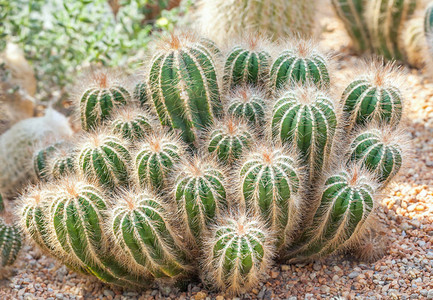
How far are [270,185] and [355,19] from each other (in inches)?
119

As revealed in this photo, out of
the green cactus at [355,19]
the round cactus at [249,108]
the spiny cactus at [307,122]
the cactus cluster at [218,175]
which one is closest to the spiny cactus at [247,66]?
the cactus cluster at [218,175]

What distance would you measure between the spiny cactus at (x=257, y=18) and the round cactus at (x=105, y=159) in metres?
1.84

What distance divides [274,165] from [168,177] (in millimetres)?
558

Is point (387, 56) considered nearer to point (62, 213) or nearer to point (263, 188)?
point (263, 188)

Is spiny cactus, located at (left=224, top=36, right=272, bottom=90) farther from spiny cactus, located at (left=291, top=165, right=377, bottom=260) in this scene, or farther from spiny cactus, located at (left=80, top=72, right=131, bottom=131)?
spiny cactus, located at (left=291, top=165, right=377, bottom=260)

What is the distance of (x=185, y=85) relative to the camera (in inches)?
112

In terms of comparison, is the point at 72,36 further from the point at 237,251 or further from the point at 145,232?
the point at 237,251

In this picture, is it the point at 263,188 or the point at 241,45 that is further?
the point at 241,45

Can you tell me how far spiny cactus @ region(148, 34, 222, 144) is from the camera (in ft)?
9.28

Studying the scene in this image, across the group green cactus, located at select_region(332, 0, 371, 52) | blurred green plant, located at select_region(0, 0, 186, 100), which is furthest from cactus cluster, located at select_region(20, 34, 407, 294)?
green cactus, located at select_region(332, 0, 371, 52)

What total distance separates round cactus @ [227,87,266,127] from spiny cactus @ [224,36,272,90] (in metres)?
0.22

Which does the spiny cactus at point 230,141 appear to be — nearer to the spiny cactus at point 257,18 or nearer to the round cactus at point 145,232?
the round cactus at point 145,232

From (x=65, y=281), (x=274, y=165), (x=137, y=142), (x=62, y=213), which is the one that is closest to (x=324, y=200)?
(x=274, y=165)

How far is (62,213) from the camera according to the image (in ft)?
8.38
